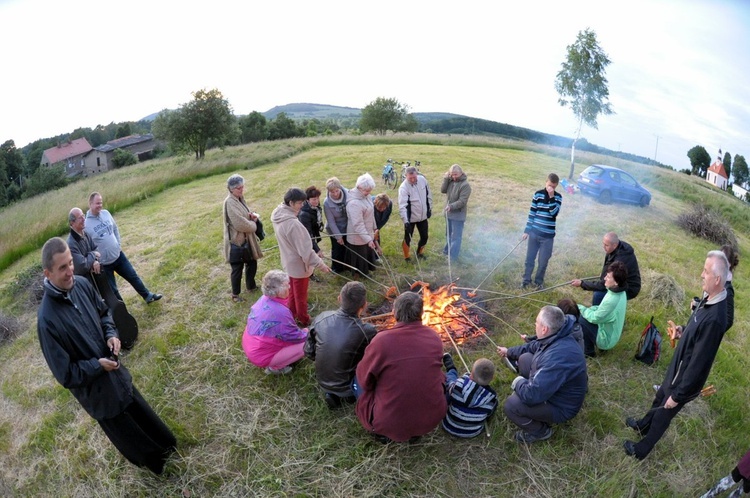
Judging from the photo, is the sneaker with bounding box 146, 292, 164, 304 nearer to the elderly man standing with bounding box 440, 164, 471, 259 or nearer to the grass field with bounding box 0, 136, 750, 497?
the grass field with bounding box 0, 136, 750, 497

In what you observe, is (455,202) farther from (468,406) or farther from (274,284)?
(468,406)

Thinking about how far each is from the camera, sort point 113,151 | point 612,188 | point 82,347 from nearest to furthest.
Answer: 1. point 82,347
2. point 612,188
3. point 113,151

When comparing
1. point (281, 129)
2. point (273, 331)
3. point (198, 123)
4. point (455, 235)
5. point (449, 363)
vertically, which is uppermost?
point (281, 129)

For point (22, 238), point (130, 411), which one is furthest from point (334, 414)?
point (22, 238)

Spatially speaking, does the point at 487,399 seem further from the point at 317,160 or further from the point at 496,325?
the point at 317,160

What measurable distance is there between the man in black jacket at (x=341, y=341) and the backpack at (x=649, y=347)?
11.3 feet

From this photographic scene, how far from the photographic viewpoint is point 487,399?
3.63 meters

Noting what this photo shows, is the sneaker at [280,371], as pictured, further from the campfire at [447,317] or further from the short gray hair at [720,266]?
the short gray hair at [720,266]

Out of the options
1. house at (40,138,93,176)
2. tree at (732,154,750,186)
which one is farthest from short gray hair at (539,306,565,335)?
tree at (732,154,750,186)

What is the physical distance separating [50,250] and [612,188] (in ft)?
51.6

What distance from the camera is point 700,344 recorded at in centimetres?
311

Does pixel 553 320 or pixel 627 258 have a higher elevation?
pixel 627 258

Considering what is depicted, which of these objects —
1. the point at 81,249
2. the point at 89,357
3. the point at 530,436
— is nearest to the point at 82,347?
the point at 89,357

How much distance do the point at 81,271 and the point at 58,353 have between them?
8.85 ft
